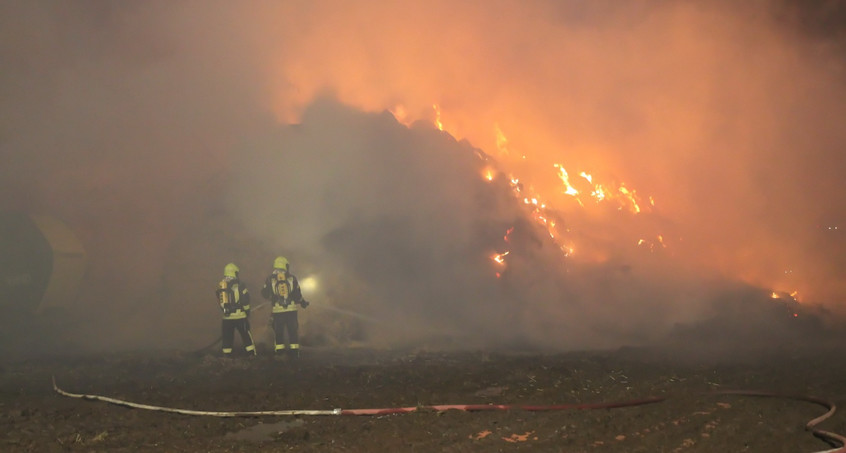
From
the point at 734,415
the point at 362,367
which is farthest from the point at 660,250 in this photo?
the point at 734,415

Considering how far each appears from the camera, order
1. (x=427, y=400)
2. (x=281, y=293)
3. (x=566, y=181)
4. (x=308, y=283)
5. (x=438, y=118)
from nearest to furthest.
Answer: (x=427, y=400) → (x=281, y=293) → (x=308, y=283) → (x=566, y=181) → (x=438, y=118)

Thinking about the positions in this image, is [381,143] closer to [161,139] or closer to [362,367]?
[161,139]

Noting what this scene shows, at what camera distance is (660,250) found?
20.1m

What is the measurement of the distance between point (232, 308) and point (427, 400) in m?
5.91

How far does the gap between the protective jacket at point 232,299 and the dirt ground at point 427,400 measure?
0.99 metres

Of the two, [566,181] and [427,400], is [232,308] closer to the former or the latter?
[427,400]

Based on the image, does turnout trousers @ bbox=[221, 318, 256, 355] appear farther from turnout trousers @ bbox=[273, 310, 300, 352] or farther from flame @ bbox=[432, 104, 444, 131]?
flame @ bbox=[432, 104, 444, 131]

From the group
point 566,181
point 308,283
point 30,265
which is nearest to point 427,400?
point 308,283

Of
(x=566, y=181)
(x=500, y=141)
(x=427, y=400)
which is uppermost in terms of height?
(x=500, y=141)

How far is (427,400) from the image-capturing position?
29.2ft

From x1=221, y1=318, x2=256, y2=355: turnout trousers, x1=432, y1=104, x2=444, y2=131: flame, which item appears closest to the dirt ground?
x1=221, y1=318, x2=256, y2=355: turnout trousers

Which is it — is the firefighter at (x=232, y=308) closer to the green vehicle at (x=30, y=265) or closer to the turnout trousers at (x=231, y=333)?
the turnout trousers at (x=231, y=333)

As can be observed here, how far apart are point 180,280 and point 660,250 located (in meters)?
14.8

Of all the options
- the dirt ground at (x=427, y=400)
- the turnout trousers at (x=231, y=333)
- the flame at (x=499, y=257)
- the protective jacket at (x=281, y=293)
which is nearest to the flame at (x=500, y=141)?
the flame at (x=499, y=257)
